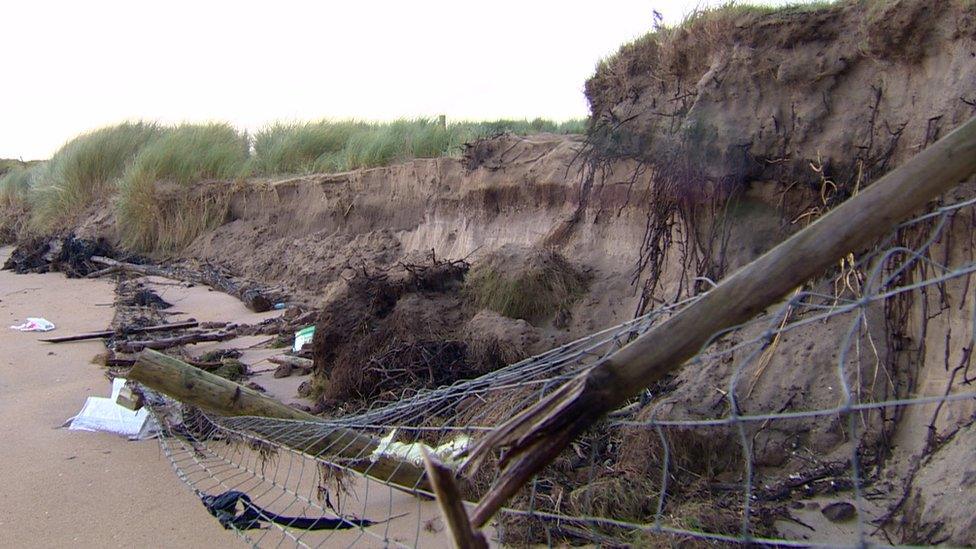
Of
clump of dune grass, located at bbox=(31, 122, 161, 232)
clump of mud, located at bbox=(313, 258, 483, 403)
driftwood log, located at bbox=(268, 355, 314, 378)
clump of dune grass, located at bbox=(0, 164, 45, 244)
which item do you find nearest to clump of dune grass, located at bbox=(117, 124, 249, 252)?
clump of dune grass, located at bbox=(31, 122, 161, 232)

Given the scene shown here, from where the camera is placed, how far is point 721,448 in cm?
408

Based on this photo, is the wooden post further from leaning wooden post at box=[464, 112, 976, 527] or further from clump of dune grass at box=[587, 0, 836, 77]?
clump of dune grass at box=[587, 0, 836, 77]

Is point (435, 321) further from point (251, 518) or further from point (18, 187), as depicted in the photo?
point (18, 187)

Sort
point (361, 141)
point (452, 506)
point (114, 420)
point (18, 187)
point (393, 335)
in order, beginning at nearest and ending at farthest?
point (452, 506), point (114, 420), point (393, 335), point (361, 141), point (18, 187)

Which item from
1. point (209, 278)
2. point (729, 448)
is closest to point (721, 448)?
point (729, 448)

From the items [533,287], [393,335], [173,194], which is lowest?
[393,335]

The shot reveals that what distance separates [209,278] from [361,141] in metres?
Answer: 3.64

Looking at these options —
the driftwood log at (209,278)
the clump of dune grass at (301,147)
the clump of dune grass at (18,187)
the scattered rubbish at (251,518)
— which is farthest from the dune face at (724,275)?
the clump of dune grass at (18,187)

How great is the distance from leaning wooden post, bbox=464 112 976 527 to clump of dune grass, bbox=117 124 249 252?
1472 centimetres

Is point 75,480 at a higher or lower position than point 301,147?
lower

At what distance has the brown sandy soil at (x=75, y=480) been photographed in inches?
156

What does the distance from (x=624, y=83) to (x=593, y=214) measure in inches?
49.9

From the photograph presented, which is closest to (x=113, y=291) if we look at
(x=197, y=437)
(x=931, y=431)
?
(x=197, y=437)

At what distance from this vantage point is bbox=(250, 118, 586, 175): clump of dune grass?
13.5m
